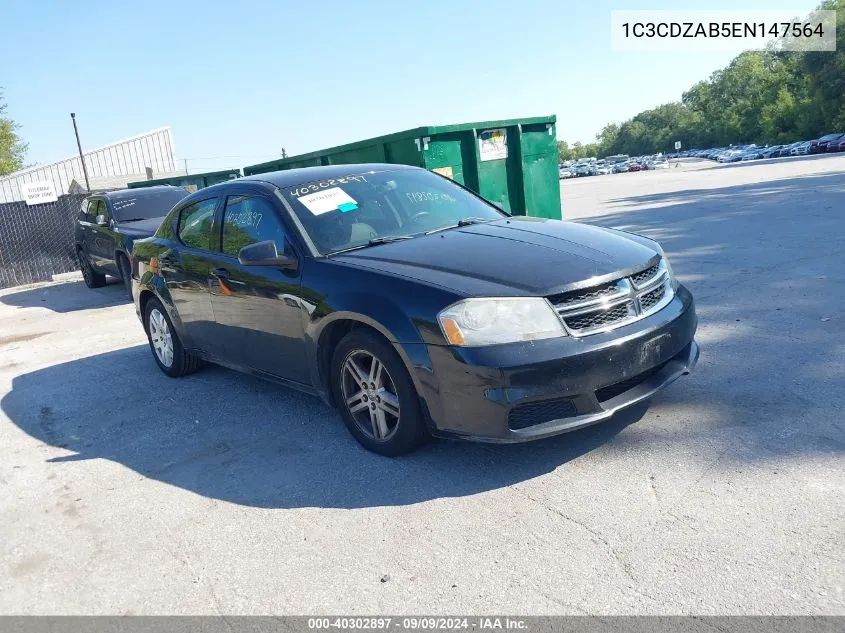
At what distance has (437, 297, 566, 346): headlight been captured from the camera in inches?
137

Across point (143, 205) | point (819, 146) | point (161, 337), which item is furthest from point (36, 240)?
point (819, 146)

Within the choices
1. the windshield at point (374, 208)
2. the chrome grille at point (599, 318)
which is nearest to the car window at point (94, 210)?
the windshield at point (374, 208)

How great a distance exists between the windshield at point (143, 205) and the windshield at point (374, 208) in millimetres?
7784

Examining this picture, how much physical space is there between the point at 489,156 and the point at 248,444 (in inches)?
252

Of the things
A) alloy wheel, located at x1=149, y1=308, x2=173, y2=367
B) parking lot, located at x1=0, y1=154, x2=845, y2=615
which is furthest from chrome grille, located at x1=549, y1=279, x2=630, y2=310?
alloy wheel, located at x1=149, y1=308, x2=173, y2=367

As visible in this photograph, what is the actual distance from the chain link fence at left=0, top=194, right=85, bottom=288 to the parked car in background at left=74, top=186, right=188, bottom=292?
287cm

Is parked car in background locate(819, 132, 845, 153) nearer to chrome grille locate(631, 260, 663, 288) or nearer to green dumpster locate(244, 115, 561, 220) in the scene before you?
green dumpster locate(244, 115, 561, 220)

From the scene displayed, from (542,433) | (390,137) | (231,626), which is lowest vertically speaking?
(231,626)

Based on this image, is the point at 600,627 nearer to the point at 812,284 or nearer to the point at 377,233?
the point at 377,233

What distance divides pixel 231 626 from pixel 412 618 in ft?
2.32

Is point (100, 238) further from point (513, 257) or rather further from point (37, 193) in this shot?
point (513, 257)

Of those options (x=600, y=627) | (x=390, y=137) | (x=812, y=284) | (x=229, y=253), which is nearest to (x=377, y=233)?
(x=229, y=253)

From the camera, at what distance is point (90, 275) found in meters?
13.4

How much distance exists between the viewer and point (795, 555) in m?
2.73
